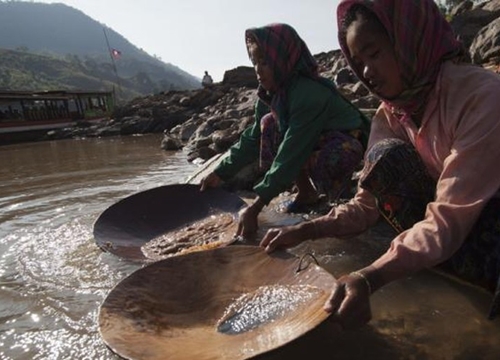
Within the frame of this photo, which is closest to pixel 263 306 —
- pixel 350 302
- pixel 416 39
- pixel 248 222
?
pixel 350 302

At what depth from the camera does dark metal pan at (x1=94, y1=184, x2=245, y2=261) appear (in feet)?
9.00

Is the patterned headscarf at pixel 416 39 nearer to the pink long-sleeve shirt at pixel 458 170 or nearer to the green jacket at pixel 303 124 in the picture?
the pink long-sleeve shirt at pixel 458 170

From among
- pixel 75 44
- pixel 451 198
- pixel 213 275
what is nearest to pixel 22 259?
pixel 213 275

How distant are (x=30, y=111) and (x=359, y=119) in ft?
72.1

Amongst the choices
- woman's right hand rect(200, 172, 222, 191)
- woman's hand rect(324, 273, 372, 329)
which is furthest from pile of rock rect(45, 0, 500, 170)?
woman's hand rect(324, 273, 372, 329)

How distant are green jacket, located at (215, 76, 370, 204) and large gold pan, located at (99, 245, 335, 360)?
0.58 metres

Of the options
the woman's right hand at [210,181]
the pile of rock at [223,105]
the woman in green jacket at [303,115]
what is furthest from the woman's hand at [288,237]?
the pile of rock at [223,105]

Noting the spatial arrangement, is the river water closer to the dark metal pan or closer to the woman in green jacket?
the dark metal pan

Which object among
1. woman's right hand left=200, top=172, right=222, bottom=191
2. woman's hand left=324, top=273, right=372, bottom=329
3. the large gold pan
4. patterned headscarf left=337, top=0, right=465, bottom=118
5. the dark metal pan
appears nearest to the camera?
woman's hand left=324, top=273, right=372, bottom=329

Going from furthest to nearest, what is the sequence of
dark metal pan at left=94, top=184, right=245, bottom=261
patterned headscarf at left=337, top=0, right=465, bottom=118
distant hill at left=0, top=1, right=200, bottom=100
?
distant hill at left=0, top=1, right=200, bottom=100 → dark metal pan at left=94, top=184, right=245, bottom=261 → patterned headscarf at left=337, top=0, right=465, bottom=118

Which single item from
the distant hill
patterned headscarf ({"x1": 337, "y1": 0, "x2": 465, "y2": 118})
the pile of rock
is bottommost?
the pile of rock

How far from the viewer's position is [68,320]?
6.00 ft

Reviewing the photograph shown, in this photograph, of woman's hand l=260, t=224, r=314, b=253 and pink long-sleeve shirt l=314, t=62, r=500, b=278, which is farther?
woman's hand l=260, t=224, r=314, b=253

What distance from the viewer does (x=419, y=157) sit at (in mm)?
1670
